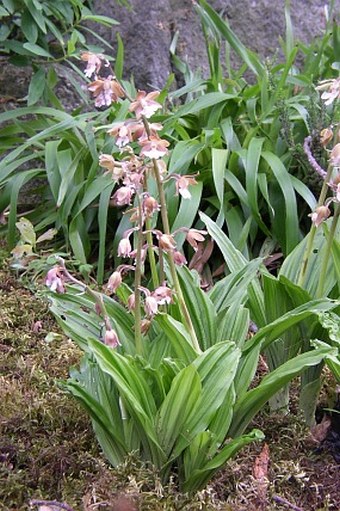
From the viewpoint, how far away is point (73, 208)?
3021mm

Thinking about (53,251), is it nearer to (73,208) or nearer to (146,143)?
(73,208)

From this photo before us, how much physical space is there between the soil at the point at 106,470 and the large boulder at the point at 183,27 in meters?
2.55

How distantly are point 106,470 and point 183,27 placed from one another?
3.41 m

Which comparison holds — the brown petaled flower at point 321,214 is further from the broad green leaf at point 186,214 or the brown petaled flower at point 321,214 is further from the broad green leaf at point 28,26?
the broad green leaf at point 28,26

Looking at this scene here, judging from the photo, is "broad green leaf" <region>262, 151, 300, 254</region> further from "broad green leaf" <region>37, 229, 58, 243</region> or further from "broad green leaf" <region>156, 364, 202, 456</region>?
"broad green leaf" <region>156, 364, 202, 456</region>

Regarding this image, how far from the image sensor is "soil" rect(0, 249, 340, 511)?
1477 mm

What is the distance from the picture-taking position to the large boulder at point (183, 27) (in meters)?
4.08

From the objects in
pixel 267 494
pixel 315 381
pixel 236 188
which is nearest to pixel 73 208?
pixel 236 188

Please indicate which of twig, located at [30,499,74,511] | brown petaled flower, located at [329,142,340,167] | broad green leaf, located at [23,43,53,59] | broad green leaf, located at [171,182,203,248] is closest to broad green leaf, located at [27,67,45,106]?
broad green leaf, located at [23,43,53,59]

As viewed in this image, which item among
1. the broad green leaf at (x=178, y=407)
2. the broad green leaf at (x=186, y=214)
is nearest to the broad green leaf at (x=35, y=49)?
the broad green leaf at (x=186, y=214)

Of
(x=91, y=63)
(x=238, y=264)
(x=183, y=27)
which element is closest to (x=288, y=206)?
(x=238, y=264)

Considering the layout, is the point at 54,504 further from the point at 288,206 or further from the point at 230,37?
the point at 230,37

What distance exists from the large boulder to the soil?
255 centimetres

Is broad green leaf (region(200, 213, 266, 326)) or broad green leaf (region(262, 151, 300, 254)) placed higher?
broad green leaf (region(200, 213, 266, 326))
